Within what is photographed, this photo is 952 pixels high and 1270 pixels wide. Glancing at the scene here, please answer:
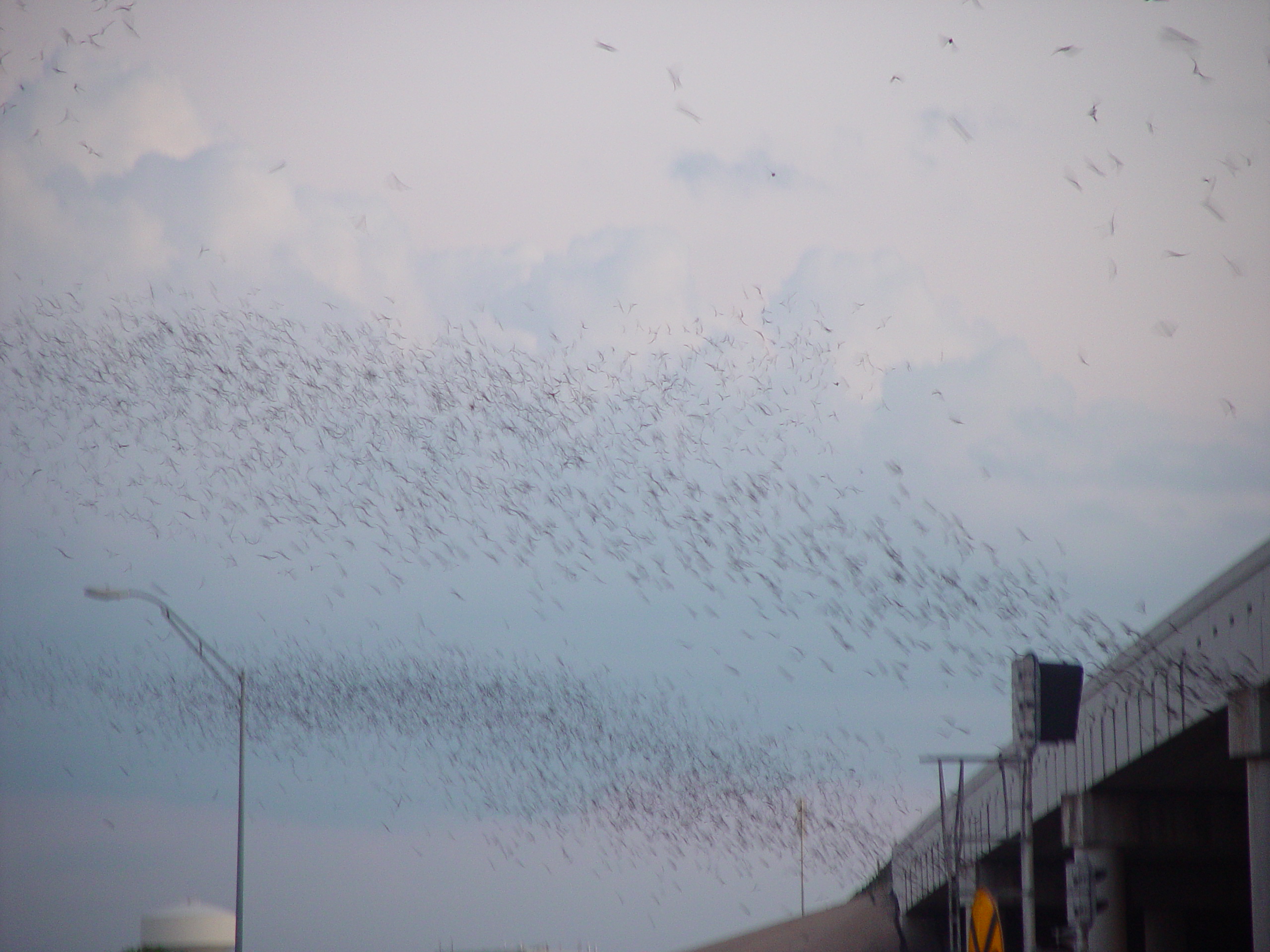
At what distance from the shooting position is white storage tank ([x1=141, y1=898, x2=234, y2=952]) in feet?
122

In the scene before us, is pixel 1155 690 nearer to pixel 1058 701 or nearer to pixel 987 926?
pixel 1058 701

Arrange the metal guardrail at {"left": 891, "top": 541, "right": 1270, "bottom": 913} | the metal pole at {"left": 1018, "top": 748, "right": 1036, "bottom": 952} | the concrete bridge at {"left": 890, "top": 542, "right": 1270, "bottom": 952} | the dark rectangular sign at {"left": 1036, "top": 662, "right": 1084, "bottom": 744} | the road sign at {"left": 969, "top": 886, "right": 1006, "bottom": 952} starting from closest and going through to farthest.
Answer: the road sign at {"left": 969, "top": 886, "right": 1006, "bottom": 952}
the dark rectangular sign at {"left": 1036, "top": 662, "right": 1084, "bottom": 744}
the metal pole at {"left": 1018, "top": 748, "right": 1036, "bottom": 952}
the metal guardrail at {"left": 891, "top": 541, "right": 1270, "bottom": 913}
the concrete bridge at {"left": 890, "top": 542, "right": 1270, "bottom": 952}

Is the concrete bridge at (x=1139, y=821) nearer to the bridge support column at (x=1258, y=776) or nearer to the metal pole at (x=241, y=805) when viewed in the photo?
the bridge support column at (x=1258, y=776)

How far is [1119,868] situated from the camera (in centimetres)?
3597

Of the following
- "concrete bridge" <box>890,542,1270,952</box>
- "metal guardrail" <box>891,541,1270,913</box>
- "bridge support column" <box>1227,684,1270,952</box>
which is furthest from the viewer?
"concrete bridge" <box>890,542,1270,952</box>

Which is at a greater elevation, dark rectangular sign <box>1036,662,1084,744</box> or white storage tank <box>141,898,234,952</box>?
dark rectangular sign <box>1036,662,1084,744</box>

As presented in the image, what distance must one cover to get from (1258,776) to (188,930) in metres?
25.6

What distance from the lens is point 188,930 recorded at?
37219 millimetres

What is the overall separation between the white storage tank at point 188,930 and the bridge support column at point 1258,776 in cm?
2463

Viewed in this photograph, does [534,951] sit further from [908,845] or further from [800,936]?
[908,845]

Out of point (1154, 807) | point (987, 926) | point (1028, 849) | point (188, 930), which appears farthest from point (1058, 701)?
point (188, 930)

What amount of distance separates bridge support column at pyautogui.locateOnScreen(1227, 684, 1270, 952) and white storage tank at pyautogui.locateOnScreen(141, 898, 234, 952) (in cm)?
2463

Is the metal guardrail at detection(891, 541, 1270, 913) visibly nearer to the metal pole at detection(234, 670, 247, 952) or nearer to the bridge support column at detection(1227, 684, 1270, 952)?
the bridge support column at detection(1227, 684, 1270, 952)

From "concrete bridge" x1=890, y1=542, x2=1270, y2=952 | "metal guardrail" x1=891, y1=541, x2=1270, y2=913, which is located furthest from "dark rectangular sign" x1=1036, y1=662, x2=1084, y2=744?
"metal guardrail" x1=891, y1=541, x2=1270, y2=913
